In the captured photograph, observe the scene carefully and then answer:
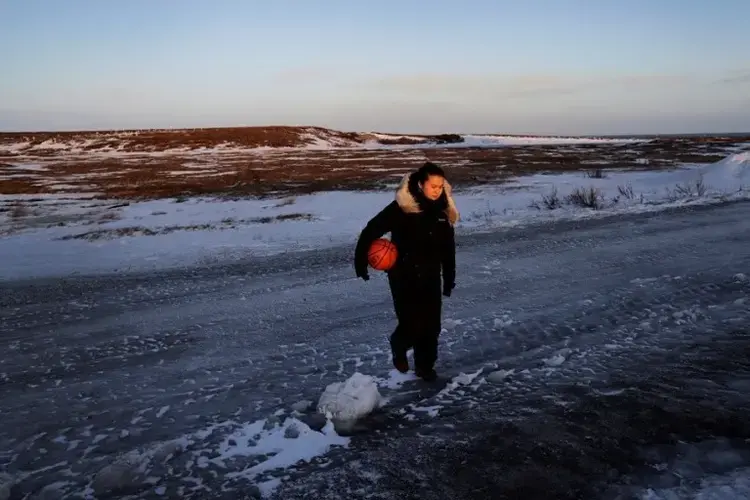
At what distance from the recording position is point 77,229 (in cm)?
1461

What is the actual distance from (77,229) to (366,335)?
11.6 metres

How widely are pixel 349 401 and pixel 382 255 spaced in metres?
1.11

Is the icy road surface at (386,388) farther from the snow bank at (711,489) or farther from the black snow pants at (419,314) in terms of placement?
the black snow pants at (419,314)

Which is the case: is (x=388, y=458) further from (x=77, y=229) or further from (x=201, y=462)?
(x=77, y=229)

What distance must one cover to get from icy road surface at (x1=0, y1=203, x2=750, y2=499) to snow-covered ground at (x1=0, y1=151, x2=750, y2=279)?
2517mm

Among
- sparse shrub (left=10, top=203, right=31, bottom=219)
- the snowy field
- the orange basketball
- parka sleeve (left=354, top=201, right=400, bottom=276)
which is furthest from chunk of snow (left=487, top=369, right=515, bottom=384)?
sparse shrub (left=10, top=203, right=31, bottom=219)

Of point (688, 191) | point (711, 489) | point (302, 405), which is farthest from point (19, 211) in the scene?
point (688, 191)

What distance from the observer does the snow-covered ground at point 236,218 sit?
1082cm

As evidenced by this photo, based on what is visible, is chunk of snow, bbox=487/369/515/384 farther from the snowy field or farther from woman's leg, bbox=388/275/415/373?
woman's leg, bbox=388/275/415/373

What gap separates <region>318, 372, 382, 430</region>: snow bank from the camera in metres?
4.00

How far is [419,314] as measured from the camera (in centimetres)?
456

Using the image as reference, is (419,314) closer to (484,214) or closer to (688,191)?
(484,214)

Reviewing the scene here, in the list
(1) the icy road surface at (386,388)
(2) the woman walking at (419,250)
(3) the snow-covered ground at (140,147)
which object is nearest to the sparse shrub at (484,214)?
(1) the icy road surface at (386,388)

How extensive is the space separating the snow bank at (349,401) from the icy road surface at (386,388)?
12 centimetres
